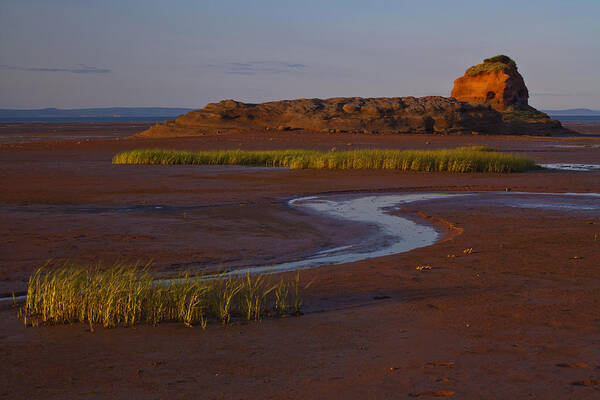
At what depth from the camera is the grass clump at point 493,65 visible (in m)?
68.9

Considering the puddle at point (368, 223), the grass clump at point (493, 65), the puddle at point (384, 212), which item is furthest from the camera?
the grass clump at point (493, 65)

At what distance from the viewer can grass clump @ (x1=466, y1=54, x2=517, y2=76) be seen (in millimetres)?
68875

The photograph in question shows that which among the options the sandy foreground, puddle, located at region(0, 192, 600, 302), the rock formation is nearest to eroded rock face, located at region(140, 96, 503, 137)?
the rock formation

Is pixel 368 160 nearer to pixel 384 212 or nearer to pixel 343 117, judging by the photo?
pixel 384 212

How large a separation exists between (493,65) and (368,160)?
48779 mm

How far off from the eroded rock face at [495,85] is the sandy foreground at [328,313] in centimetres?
5451

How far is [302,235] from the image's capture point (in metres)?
11.7

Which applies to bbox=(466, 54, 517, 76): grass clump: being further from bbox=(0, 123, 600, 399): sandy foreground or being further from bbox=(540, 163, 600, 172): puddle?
bbox=(0, 123, 600, 399): sandy foreground

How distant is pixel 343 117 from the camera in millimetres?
51812

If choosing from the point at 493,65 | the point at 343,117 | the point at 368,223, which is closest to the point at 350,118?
the point at 343,117

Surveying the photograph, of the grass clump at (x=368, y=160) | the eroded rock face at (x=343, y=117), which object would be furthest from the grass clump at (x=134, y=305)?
the eroded rock face at (x=343, y=117)

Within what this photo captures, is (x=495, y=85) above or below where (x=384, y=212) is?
above

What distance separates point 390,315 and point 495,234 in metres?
5.52

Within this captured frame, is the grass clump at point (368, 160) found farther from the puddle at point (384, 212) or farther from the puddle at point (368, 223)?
the puddle at point (368, 223)
